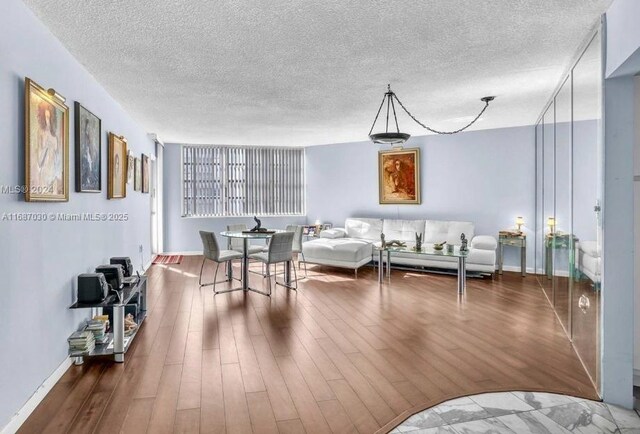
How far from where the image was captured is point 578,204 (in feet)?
10.9

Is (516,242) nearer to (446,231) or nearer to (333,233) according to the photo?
(446,231)

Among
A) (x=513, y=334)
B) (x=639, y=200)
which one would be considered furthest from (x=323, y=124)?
(x=639, y=200)

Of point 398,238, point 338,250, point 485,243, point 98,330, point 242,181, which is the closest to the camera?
point 98,330

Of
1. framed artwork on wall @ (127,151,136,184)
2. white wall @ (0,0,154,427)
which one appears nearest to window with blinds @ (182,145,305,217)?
framed artwork on wall @ (127,151,136,184)

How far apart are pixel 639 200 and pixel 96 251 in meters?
4.55

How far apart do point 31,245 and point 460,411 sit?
2917 mm

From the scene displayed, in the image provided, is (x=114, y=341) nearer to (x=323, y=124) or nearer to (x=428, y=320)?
(x=428, y=320)

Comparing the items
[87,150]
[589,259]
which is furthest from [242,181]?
[589,259]

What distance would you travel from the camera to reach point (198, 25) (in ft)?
9.34

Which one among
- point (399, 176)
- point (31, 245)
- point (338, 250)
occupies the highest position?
point (399, 176)

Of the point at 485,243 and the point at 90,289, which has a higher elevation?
the point at 485,243

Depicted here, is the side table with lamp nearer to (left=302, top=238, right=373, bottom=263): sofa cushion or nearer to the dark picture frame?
(left=302, top=238, right=373, bottom=263): sofa cushion

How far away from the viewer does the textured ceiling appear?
2646 millimetres

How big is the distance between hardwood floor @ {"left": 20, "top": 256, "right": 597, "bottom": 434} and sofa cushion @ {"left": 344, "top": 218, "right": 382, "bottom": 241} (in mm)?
2760
